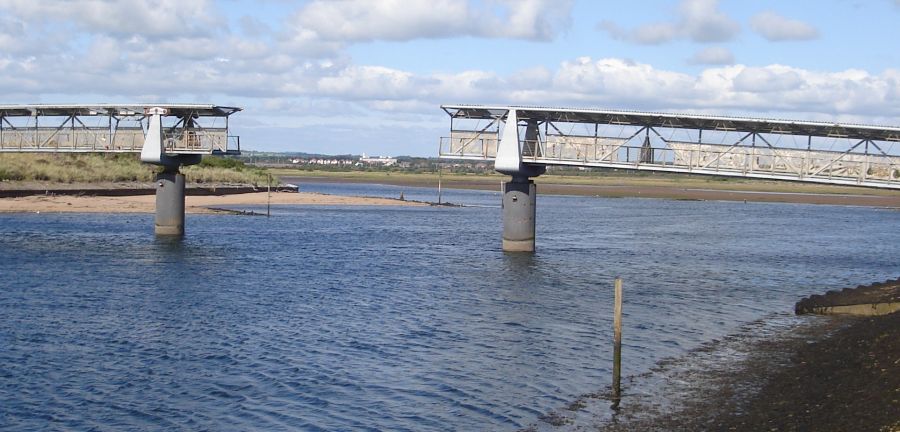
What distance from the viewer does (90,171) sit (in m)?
110

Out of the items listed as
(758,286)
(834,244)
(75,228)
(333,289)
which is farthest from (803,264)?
(75,228)

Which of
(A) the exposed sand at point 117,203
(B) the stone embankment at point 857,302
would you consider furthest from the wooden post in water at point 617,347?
(A) the exposed sand at point 117,203

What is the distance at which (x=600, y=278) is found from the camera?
4975cm

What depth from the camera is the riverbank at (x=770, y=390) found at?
2080 cm

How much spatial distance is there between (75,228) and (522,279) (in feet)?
130

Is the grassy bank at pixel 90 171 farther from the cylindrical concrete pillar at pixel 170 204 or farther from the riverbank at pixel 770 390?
the riverbank at pixel 770 390

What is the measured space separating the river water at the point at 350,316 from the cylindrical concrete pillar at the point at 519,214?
1106 millimetres

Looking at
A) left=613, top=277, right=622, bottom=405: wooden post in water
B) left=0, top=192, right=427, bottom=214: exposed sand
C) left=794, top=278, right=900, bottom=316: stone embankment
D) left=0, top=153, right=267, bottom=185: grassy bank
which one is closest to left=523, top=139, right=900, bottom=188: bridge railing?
left=794, top=278, right=900, bottom=316: stone embankment

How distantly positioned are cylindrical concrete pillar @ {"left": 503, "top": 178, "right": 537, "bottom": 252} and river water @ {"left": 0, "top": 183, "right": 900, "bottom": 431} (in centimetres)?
111

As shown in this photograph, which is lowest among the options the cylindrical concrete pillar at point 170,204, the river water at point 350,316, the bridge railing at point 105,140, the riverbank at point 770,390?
the river water at point 350,316

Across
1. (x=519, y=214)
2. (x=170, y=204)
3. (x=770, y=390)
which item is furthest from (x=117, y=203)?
(x=770, y=390)

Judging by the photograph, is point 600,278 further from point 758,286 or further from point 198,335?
point 198,335

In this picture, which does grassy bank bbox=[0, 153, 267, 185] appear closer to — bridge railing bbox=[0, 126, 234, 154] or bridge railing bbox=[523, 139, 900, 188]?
bridge railing bbox=[0, 126, 234, 154]

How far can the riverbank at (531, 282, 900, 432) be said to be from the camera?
2080cm
